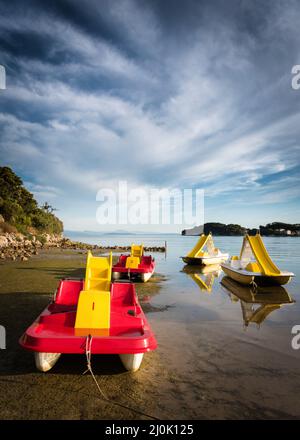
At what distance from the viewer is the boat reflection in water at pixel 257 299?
402 inches

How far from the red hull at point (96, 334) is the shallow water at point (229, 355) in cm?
97

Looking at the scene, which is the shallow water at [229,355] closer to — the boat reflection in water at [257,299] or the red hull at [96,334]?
the boat reflection in water at [257,299]

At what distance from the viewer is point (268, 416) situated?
4129 mm

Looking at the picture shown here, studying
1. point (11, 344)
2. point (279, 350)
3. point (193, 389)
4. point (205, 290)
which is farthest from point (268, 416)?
point (205, 290)

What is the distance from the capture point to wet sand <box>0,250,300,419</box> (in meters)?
4.18

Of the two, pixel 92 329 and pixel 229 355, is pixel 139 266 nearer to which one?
pixel 229 355

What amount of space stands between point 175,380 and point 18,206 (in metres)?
63.7

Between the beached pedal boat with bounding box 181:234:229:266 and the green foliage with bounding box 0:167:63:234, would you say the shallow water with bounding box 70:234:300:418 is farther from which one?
the green foliage with bounding box 0:167:63:234

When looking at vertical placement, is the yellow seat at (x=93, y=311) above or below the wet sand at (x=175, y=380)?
above

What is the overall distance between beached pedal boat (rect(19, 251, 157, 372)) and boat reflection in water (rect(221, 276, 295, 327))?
4758mm

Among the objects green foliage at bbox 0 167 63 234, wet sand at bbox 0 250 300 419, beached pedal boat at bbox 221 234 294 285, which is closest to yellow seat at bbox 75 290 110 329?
wet sand at bbox 0 250 300 419

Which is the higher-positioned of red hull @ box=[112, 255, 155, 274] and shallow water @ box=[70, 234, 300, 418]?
red hull @ box=[112, 255, 155, 274]

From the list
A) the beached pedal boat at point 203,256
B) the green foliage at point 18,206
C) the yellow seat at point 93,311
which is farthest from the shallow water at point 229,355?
the green foliage at point 18,206

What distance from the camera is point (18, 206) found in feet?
201
